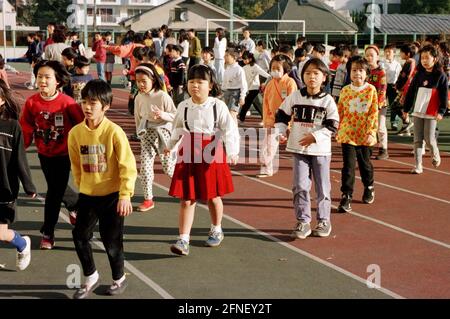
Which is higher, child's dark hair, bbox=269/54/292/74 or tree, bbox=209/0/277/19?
tree, bbox=209/0/277/19

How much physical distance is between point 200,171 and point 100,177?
136cm

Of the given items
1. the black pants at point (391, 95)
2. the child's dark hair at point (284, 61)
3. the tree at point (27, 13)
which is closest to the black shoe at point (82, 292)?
the child's dark hair at point (284, 61)

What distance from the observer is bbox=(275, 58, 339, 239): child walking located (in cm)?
703

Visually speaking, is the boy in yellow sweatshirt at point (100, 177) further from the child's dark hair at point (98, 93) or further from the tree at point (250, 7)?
the tree at point (250, 7)

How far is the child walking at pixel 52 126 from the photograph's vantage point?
6500 millimetres

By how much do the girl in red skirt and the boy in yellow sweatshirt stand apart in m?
1.15

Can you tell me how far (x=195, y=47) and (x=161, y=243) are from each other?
16275 mm

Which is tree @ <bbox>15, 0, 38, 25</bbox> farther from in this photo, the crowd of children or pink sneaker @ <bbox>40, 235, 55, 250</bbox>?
pink sneaker @ <bbox>40, 235, 55, 250</bbox>

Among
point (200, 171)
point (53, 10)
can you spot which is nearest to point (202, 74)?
point (200, 171)

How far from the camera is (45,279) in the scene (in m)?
5.82

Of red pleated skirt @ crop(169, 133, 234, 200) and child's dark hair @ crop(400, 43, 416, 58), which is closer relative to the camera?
red pleated skirt @ crop(169, 133, 234, 200)

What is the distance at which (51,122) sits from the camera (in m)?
6.51

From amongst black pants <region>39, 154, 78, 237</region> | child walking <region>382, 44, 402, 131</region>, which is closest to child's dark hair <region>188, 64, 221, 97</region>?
black pants <region>39, 154, 78, 237</region>

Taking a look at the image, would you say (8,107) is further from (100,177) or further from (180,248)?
(180,248)
